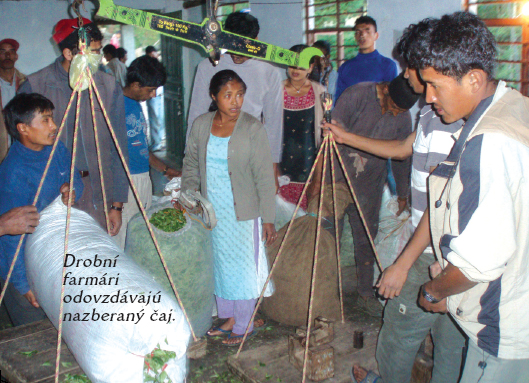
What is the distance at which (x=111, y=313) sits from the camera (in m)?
1.68

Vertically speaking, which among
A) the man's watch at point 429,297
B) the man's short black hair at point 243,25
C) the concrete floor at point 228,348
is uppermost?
the man's short black hair at point 243,25

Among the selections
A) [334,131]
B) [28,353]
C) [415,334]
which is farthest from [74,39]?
[415,334]

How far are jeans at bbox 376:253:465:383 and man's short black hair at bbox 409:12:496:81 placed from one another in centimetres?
84

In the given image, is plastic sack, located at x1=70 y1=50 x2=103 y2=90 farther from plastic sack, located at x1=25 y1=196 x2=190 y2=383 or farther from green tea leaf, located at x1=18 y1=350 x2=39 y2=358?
green tea leaf, located at x1=18 y1=350 x2=39 y2=358

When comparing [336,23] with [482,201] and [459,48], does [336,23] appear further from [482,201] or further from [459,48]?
[482,201]

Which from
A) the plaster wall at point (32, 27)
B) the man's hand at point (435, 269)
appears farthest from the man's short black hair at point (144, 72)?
the plaster wall at point (32, 27)

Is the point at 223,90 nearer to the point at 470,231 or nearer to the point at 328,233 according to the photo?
the point at 328,233

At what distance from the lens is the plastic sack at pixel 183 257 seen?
249cm

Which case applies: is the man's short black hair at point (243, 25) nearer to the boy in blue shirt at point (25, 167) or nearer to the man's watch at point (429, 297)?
the boy in blue shirt at point (25, 167)

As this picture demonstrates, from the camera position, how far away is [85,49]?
1.70 meters

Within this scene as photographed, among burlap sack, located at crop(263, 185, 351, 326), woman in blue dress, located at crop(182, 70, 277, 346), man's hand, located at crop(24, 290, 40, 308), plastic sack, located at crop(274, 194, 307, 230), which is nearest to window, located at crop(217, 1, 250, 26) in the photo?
plastic sack, located at crop(274, 194, 307, 230)

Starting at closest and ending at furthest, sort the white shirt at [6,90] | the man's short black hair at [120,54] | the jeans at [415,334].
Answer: the jeans at [415,334] → the white shirt at [6,90] → the man's short black hair at [120,54]

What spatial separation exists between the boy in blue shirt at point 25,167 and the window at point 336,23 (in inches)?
129

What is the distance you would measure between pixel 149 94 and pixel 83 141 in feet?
2.39
